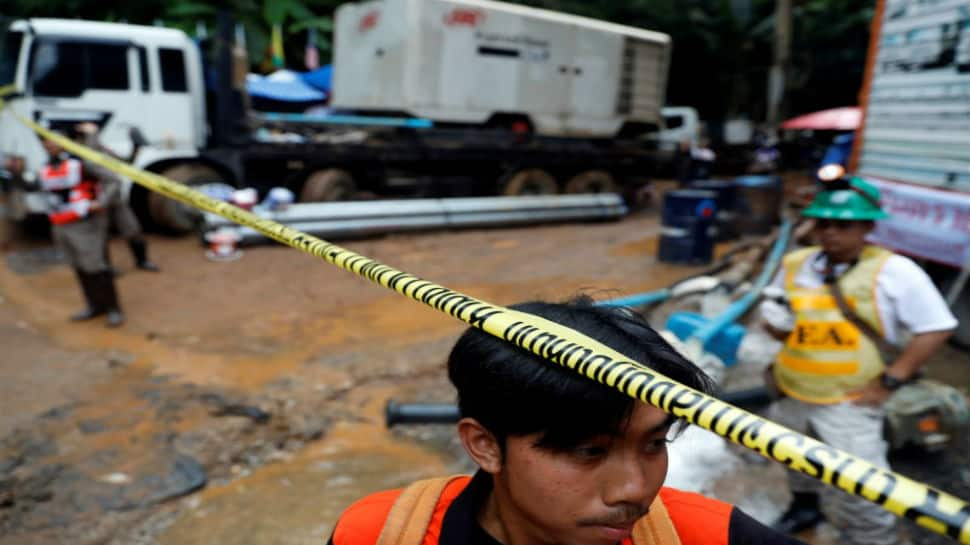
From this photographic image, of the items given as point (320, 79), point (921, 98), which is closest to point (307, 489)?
point (921, 98)

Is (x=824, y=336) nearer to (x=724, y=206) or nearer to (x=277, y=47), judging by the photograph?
(x=724, y=206)

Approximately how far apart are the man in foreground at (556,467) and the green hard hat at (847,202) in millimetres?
1778

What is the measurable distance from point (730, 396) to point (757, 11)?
26.2 metres

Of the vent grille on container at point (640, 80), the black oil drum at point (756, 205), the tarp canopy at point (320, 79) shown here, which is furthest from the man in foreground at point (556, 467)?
the tarp canopy at point (320, 79)

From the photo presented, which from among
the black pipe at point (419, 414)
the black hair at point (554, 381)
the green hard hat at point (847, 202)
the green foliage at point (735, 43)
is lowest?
the black pipe at point (419, 414)

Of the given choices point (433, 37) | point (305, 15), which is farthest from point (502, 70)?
point (305, 15)

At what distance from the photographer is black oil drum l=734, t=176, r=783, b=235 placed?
34.8 feet

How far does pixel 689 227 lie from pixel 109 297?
6.48 meters

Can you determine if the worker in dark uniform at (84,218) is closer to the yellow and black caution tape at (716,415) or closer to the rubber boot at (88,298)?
the rubber boot at (88,298)

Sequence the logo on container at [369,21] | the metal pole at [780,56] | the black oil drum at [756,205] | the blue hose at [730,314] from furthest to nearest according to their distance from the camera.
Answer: the metal pole at [780,56] → the logo on container at [369,21] → the black oil drum at [756,205] → the blue hose at [730,314]

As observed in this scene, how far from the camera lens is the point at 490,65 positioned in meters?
11.9

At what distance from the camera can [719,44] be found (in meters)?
25.0

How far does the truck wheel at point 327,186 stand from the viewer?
10.5 meters

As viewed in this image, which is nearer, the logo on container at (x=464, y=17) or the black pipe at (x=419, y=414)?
the black pipe at (x=419, y=414)
